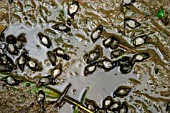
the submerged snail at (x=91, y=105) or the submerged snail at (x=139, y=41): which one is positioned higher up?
the submerged snail at (x=139, y=41)

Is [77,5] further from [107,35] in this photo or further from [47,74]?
[47,74]

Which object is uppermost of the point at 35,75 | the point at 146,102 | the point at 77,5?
the point at 77,5

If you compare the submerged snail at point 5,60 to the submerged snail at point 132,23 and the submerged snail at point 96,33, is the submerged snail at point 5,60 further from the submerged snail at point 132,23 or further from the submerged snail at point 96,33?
the submerged snail at point 132,23

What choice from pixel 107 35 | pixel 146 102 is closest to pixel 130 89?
pixel 146 102

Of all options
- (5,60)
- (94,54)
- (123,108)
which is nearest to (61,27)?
(94,54)

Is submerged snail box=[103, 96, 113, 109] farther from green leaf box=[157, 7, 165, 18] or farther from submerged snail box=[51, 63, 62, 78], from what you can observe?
green leaf box=[157, 7, 165, 18]

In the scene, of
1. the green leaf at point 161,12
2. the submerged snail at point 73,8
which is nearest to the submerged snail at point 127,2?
the green leaf at point 161,12
